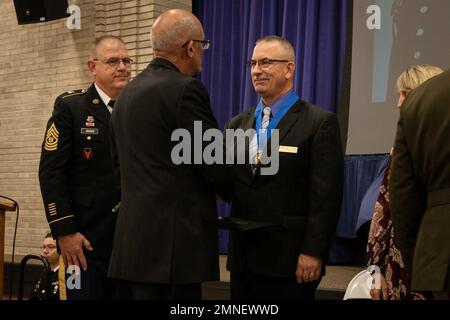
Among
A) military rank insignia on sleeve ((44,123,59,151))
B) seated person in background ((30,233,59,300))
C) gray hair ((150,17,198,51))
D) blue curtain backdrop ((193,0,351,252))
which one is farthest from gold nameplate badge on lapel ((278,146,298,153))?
blue curtain backdrop ((193,0,351,252))

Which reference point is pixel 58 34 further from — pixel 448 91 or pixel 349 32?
pixel 448 91

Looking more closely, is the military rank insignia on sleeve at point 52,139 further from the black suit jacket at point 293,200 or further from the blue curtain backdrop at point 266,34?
the blue curtain backdrop at point 266,34

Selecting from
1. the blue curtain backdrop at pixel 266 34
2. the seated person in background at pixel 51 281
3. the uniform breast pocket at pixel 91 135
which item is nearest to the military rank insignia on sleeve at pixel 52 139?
the uniform breast pocket at pixel 91 135

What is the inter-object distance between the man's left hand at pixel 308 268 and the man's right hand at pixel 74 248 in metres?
0.95

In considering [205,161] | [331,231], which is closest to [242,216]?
[331,231]

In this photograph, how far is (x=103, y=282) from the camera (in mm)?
3191

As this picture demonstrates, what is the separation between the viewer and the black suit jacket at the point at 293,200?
2998 millimetres

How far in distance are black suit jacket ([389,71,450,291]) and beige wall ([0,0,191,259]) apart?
5.70 m

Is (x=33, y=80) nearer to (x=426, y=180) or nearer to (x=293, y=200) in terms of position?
(x=293, y=200)

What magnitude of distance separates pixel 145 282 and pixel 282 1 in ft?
17.7

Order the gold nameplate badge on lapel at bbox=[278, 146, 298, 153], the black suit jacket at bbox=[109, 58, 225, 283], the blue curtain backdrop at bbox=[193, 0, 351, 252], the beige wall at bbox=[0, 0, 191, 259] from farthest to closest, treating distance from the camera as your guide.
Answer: the beige wall at bbox=[0, 0, 191, 259], the blue curtain backdrop at bbox=[193, 0, 351, 252], the gold nameplate badge on lapel at bbox=[278, 146, 298, 153], the black suit jacket at bbox=[109, 58, 225, 283]

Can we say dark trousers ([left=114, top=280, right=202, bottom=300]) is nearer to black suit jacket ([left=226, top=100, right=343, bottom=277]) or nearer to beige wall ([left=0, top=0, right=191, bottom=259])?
black suit jacket ([left=226, top=100, right=343, bottom=277])

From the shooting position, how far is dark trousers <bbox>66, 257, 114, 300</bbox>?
3137 millimetres

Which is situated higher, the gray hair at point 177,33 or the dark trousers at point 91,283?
the gray hair at point 177,33
